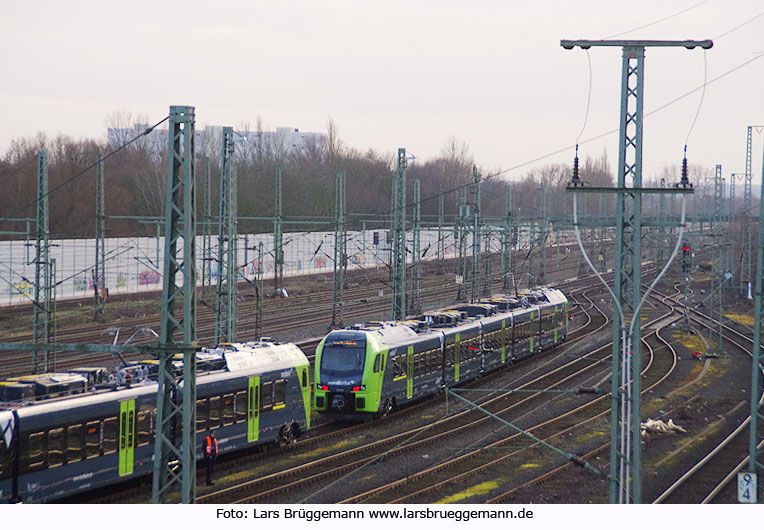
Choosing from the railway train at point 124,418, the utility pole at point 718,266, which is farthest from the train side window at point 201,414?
the utility pole at point 718,266

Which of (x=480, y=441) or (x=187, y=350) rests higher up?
(x=187, y=350)

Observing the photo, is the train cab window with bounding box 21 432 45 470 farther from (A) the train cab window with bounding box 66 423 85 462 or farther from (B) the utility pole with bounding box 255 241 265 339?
(B) the utility pole with bounding box 255 241 265 339

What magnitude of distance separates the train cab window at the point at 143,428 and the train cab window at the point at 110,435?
1.63ft

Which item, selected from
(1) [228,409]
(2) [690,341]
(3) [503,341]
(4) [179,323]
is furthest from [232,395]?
(2) [690,341]

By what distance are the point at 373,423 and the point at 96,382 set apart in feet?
27.7

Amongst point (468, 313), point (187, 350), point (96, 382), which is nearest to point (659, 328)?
point (468, 313)

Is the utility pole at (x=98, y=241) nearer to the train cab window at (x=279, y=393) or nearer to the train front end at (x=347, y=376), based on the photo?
the train front end at (x=347, y=376)

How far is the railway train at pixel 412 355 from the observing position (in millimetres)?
21781

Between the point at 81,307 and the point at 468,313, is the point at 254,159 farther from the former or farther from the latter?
the point at 468,313

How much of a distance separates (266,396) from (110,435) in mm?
4625

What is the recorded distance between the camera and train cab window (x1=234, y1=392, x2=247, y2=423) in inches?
713

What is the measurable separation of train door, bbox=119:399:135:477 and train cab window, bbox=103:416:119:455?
0.11 m

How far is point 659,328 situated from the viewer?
4519cm

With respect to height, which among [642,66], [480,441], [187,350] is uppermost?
[642,66]
